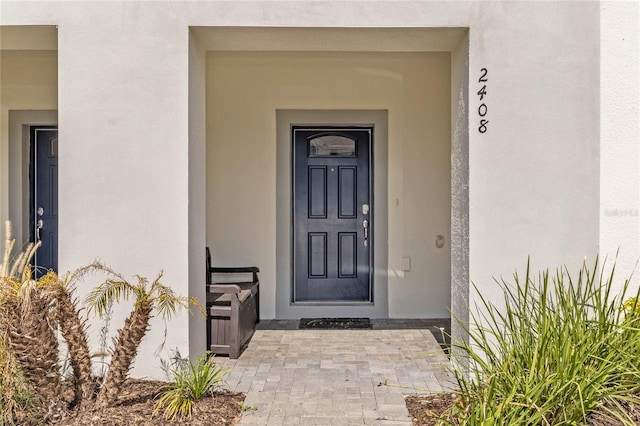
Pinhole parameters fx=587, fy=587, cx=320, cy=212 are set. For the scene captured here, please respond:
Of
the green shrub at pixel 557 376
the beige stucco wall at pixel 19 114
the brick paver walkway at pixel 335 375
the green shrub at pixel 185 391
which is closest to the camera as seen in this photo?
the green shrub at pixel 557 376

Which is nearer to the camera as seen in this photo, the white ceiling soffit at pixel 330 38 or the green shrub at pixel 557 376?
the green shrub at pixel 557 376

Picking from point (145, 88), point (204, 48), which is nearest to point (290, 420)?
point (145, 88)

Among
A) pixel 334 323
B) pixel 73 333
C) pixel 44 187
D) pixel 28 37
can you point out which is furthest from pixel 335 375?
pixel 44 187

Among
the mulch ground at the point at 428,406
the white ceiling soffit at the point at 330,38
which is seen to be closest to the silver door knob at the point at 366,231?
the white ceiling soffit at the point at 330,38

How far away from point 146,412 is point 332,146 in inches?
147

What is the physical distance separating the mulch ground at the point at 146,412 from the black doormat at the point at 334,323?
7.00ft

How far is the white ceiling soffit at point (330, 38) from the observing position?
397 cm

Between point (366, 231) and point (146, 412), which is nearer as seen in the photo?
point (146, 412)

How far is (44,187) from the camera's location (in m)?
6.48

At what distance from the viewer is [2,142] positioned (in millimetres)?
6246

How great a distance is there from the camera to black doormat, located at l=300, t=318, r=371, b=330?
5859mm

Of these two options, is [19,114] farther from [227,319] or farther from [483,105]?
[483,105]

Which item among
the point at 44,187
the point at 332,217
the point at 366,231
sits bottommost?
the point at 366,231

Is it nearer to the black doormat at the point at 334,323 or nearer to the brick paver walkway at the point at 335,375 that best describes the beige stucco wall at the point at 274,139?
the black doormat at the point at 334,323
